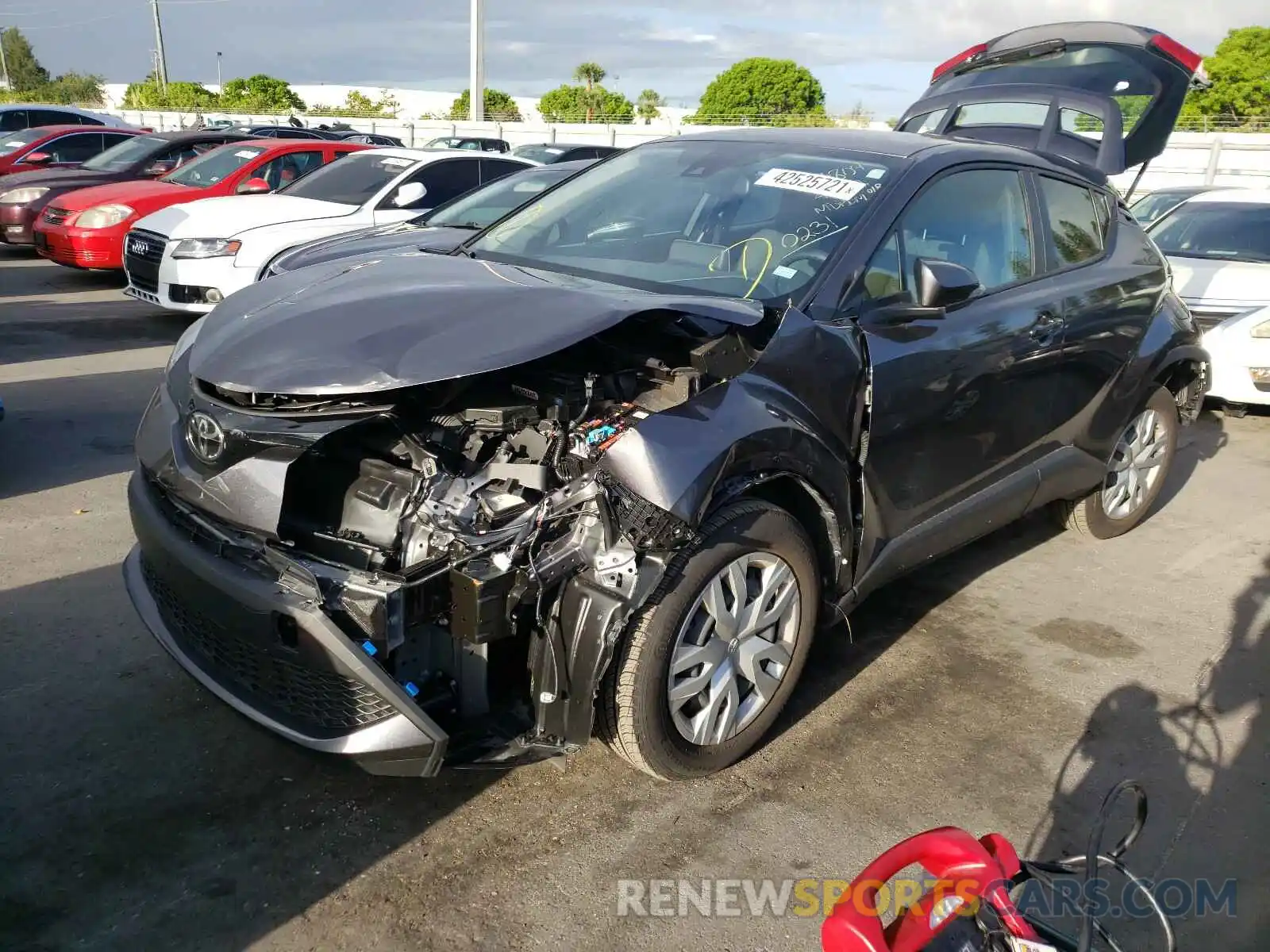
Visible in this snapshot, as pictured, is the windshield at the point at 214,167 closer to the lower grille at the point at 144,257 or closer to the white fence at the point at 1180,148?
the lower grille at the point at 144,257

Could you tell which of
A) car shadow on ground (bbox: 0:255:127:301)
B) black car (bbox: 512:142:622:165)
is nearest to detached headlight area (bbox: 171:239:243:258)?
car shadow on ground (bbox: 0:255:127:301)

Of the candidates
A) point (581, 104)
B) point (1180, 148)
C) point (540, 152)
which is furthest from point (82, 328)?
point (581, 104)

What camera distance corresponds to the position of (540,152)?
1639cm

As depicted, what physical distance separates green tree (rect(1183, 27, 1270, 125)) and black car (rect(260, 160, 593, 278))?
150 ft

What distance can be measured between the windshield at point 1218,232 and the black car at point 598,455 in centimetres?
566

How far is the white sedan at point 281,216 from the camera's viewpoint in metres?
8.19

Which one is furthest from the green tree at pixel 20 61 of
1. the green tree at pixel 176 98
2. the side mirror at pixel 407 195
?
the side mirror at pixel 407 195

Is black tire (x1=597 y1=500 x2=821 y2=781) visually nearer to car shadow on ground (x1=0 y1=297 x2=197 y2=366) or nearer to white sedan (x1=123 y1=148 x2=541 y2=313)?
white sedan (x1=123 y1=148 x2=541 y2=313)

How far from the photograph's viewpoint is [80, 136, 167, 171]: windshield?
12.4 meters

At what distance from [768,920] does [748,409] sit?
1.31 metres

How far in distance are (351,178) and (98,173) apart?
488cm

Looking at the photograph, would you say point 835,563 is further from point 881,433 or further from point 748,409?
point 748,409

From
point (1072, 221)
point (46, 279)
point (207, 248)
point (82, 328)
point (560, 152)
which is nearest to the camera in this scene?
point (1072, 221)

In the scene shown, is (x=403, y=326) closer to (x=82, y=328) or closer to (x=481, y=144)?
(x=82, y=328)
